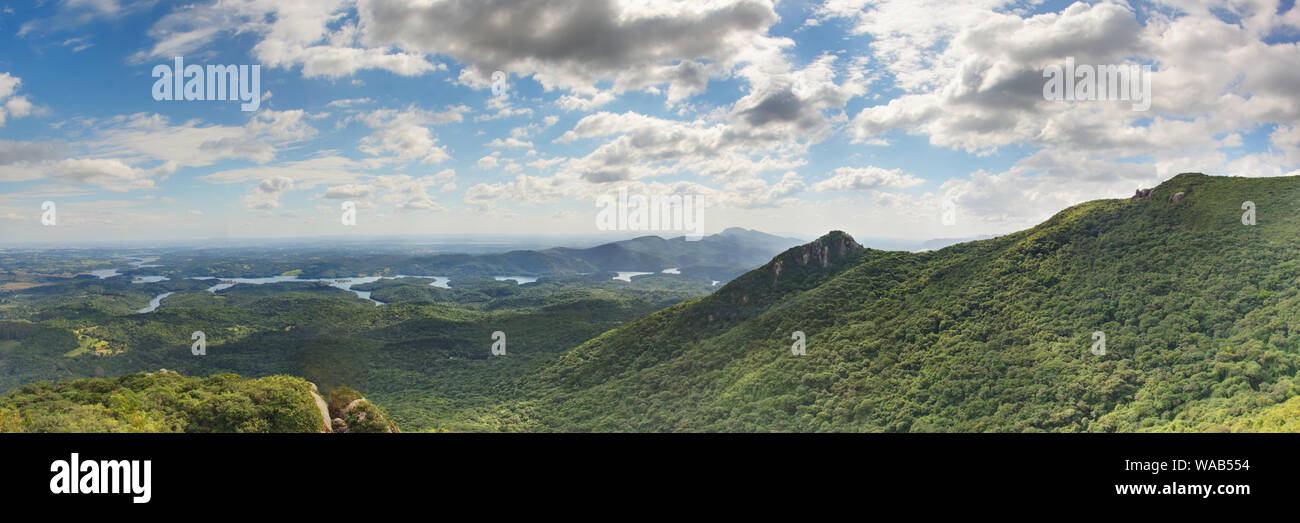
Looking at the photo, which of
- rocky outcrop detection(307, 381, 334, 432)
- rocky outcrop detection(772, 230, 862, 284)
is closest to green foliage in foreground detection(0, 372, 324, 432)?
rocky outcrop detection(307, 381, 334, 432)

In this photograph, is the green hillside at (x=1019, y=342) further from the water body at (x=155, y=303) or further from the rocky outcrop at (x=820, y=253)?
the water body at (x=155, y=303)

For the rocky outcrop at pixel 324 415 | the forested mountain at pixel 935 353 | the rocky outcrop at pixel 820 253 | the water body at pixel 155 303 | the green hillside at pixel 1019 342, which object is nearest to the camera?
the rocky outcrop at pixel 324 415

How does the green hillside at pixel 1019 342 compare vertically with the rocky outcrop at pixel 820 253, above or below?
below

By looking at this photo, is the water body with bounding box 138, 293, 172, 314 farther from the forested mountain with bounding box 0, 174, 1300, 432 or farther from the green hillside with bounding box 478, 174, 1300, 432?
the green hillside with bounding box 478, 174, 1300, 432

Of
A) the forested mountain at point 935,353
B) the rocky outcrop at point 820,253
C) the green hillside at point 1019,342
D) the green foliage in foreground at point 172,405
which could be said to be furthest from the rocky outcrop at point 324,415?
the rocky outcrop at point 820,253
